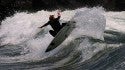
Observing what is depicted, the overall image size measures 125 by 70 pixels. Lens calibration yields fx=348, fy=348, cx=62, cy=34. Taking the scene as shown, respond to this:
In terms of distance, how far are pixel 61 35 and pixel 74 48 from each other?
5.28ft

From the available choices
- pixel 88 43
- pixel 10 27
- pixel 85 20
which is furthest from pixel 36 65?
pixel 10 27

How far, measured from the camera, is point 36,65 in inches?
556

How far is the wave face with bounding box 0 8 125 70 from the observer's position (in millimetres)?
13544

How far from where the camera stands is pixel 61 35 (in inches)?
674

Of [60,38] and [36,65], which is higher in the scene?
[60,38]

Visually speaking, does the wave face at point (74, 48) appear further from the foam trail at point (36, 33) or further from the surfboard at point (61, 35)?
the surfboard at point (61, 35)

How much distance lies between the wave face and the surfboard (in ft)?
0.60

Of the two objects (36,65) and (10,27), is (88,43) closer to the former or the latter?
(36,65)

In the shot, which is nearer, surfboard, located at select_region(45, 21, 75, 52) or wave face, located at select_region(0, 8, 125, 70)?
wave face, located at select_region(0, 8, 125, 70)

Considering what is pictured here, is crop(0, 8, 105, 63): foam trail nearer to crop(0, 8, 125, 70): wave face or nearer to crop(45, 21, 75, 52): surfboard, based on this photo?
crop(0, 8, 125, 70): wave face

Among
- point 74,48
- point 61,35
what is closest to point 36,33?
point 61,35

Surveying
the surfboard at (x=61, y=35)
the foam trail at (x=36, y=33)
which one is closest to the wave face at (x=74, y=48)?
the foam trail at (x=36, y=33)

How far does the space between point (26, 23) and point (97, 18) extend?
8599 millimetres

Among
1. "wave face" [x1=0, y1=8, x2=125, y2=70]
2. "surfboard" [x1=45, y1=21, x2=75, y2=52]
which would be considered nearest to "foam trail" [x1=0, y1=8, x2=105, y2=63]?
"wave face" [x1=0, y1=8, x2=125, y2=70]
